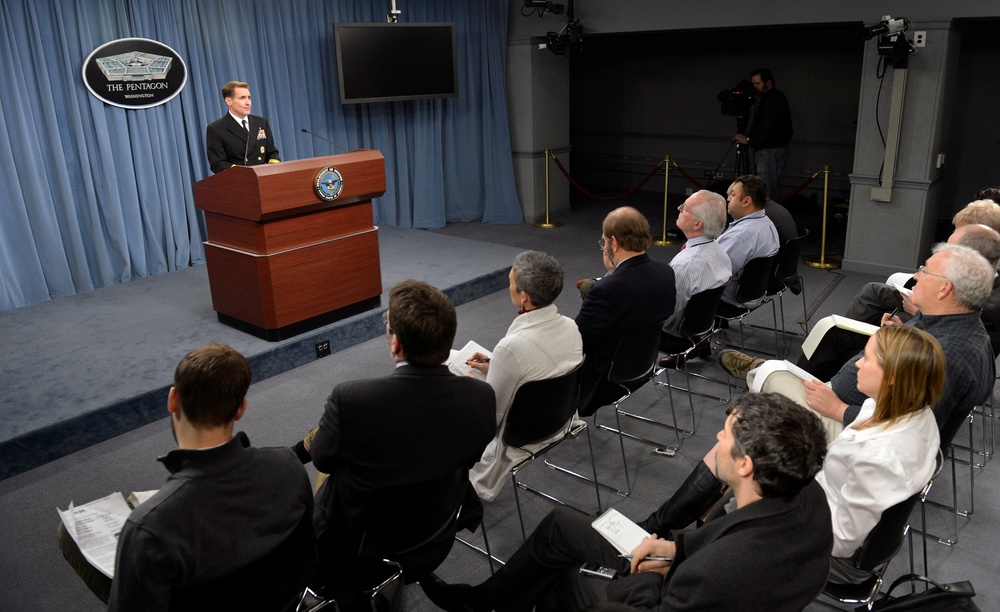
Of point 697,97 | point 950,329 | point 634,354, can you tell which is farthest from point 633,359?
point 697,97

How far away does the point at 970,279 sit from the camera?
2580 millimetres

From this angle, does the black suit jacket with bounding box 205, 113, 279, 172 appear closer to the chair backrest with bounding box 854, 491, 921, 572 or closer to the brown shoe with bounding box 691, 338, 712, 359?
the brown shoe with bounding box 691, 338, 712, 359

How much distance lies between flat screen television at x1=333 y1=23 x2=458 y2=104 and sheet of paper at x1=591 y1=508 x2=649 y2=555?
5568 millimetres

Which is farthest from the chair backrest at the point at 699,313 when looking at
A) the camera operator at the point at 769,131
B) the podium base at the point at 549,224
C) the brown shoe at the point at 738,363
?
the podium base at the point at 549,224

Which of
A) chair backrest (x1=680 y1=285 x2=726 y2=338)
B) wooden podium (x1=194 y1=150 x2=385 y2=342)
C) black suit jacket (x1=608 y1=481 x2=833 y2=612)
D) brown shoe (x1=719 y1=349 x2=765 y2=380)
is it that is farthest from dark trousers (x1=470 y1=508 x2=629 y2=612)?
wooden podium (x1=194 y1=150 x2=385 y2=342)

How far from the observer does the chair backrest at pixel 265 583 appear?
1.64 meters

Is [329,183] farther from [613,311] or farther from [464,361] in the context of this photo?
[613,311]

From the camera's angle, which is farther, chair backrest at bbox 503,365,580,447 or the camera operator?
the camera operator

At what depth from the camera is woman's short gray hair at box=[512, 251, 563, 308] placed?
106 inches

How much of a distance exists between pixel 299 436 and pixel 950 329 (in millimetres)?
2858

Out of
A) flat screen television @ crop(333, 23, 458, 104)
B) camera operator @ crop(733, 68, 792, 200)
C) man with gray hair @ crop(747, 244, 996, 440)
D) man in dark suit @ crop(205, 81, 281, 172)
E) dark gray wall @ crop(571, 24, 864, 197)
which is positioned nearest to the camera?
man with gray hair @ crop(747, 244, 996, 440)

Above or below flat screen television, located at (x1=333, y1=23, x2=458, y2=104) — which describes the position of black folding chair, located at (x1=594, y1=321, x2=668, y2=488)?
below

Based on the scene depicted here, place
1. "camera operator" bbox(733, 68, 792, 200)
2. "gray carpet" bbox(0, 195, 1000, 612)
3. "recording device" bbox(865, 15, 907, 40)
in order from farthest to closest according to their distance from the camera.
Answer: "camera operator" bbox(733, 68, 792, 200)
"recording device" bbox(865, 15, 907, 40)
"gray carpet" bbox(0, 195, 1000, 612)

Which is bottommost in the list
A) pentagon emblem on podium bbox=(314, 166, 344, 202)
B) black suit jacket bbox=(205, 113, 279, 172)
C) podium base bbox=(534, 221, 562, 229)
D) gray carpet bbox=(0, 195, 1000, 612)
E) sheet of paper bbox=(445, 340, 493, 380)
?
gray carpet bbox=(0, 195, 1000, 612)
